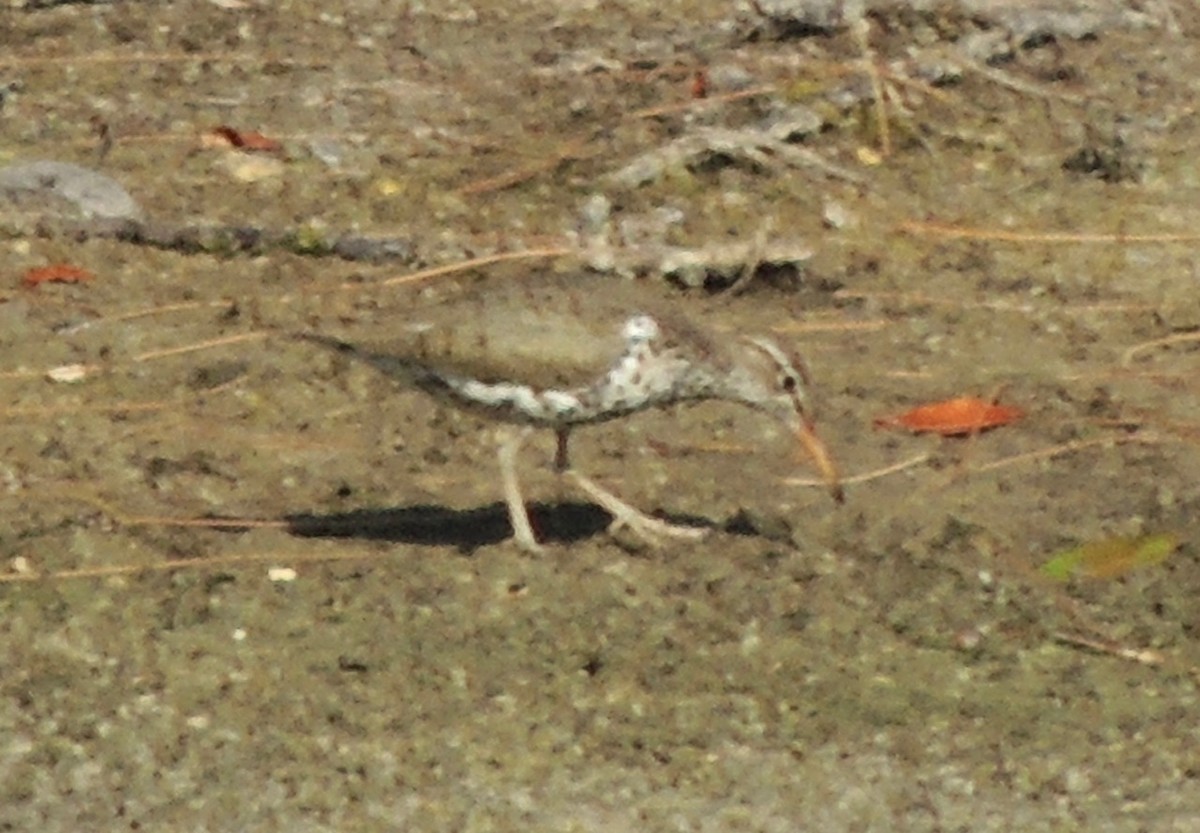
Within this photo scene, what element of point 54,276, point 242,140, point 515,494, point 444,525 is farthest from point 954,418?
point 242,140

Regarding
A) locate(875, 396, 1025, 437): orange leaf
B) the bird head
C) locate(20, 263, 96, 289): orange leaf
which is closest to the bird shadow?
the bird head

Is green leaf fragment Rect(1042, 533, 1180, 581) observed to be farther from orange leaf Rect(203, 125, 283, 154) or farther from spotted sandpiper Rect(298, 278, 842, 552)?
orange leaf Rect(203, 125, 283, 154)

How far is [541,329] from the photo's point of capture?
5.95 meters

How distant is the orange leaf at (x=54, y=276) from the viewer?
7.61 metres

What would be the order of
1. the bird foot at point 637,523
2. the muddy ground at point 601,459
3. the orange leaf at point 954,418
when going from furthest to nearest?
the orange leaf at point 954,418, the bird foot at point 637,523, the muddy ground at point 601,459

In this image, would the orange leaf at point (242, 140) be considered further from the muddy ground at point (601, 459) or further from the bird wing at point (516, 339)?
the bird wing at point (516, 339)

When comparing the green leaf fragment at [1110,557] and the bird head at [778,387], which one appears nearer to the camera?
the green leaf fragment at [1110,557]

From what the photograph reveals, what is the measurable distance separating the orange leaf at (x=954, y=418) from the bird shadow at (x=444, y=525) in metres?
0.97

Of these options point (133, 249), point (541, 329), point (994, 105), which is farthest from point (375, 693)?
point (994, 105)

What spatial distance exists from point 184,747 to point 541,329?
148cm

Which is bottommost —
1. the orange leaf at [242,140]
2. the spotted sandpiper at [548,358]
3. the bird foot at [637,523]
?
the orange leaf at [242,140]

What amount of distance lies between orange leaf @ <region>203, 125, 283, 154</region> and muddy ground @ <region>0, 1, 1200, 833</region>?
82 mm

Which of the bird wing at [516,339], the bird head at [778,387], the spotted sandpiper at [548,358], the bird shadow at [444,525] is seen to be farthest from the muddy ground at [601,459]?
the bird wing at [516,339]

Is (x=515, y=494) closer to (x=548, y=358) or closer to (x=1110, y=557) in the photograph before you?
(x=548, y=358)
